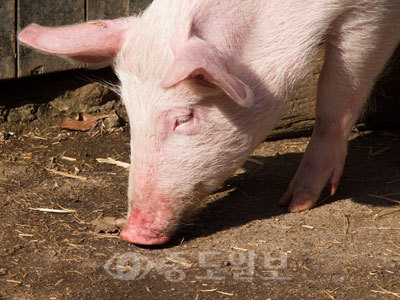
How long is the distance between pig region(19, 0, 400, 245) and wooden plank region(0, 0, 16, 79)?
132 centimetres

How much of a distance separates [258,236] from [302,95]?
1.58m

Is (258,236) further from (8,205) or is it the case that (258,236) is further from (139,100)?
(8,205)

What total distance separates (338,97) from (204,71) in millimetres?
1209

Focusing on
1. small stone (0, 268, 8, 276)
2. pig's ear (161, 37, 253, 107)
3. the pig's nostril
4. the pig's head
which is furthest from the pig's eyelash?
small stone (0, 268, 8, 276)

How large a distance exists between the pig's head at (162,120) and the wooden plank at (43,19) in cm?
139

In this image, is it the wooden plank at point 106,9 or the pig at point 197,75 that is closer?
the pig at point 197,75

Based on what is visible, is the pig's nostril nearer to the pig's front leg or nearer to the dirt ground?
the dirt ground

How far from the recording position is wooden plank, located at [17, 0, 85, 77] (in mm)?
5449

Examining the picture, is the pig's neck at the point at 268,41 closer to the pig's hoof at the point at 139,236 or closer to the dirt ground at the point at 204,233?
the dirt ground at the point at 204,233

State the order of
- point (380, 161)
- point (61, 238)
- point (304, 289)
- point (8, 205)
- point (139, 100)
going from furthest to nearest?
point (380, 161) < point (8, 205) < point (61, 238) < point (139, 100) < point (304, 289)

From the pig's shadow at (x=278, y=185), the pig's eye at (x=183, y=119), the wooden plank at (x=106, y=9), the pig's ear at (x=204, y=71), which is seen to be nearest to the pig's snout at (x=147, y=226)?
the pig's shadow at (x=278, y=185)

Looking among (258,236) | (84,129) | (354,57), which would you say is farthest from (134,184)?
(84,129)

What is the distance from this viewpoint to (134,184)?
4.13 m

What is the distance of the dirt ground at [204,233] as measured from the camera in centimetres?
376
